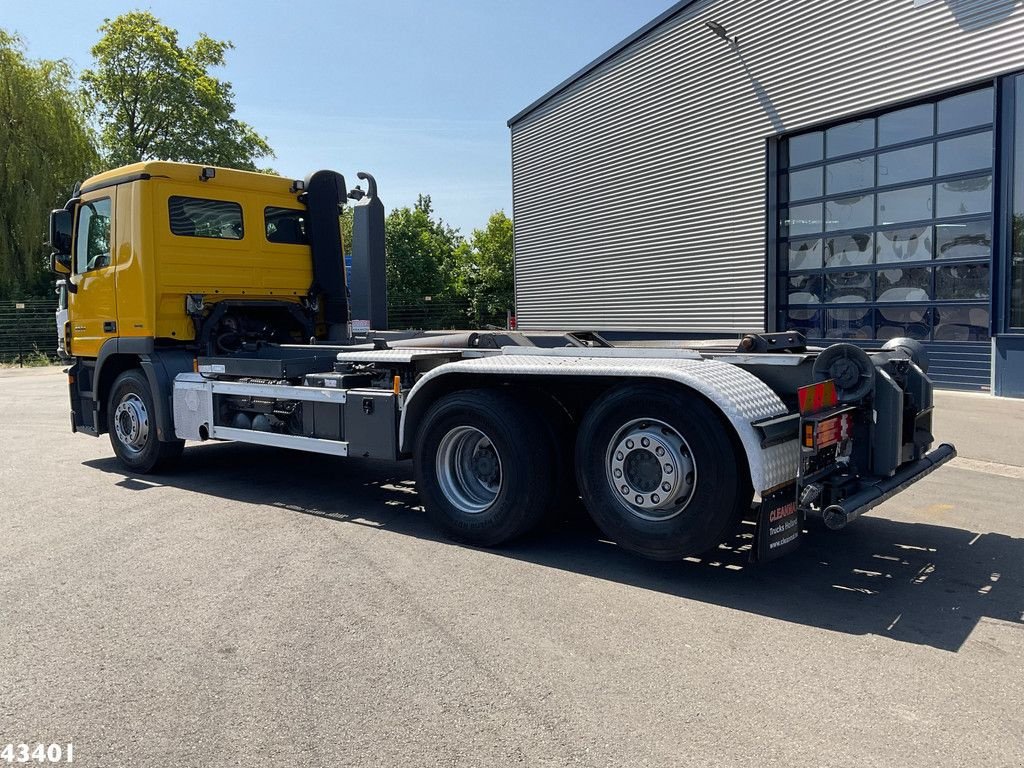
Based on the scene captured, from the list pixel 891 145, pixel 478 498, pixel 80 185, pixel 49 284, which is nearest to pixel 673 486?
pixel 478 498

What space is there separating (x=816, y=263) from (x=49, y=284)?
2867 cm

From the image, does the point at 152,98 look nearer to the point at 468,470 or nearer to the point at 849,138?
the point at 849,138

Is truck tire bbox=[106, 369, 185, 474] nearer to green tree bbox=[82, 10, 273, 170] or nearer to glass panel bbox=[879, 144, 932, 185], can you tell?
glass panel bbox=[879, 144, 932, 185]

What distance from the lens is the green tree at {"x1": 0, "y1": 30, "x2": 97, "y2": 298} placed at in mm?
30438

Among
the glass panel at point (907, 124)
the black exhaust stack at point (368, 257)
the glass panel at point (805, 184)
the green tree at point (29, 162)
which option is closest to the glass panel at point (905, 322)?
the glass panel at point (805, 184)

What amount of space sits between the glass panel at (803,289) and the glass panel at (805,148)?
2.21 m

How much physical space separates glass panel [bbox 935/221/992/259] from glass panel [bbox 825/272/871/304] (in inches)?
56.9

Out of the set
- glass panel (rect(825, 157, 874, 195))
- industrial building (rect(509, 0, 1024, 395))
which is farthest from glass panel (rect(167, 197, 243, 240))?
glass panel (rect(825, 157, 874, 195))

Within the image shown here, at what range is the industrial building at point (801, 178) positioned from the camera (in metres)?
13.2

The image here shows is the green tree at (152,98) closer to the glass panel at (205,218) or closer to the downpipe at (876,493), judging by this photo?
the glass panel at (205,218)

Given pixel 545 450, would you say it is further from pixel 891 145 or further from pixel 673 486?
pixel 891 145

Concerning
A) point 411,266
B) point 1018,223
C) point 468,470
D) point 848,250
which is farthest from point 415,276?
point 468,470

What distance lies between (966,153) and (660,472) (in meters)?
11.5

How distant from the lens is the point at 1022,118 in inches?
496
